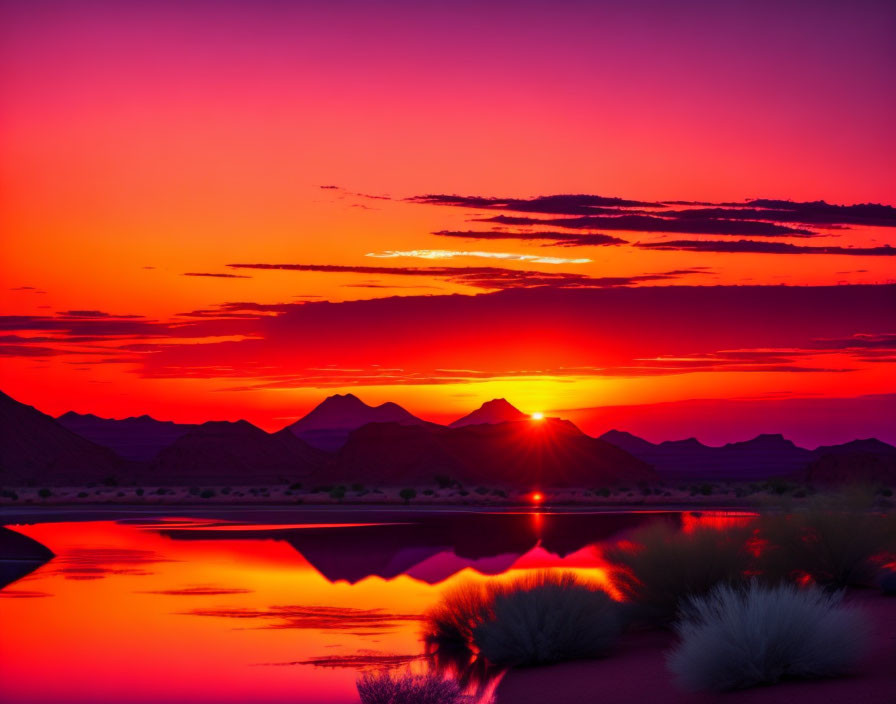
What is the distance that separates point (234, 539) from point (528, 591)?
2499 cm

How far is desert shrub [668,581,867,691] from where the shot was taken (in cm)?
1222

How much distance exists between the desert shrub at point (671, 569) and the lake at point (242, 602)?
1805 mm

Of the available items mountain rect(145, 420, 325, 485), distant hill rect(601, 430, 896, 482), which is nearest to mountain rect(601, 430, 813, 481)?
distant hill rect(601, 430, 896, 482)

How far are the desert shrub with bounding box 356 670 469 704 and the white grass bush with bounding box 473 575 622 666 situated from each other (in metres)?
2.79

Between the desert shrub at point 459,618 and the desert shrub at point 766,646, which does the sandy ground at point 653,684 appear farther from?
the desert shrub at point 459,618

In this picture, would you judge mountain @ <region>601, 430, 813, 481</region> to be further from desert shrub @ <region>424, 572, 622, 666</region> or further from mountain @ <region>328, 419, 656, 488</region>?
desert shrub @ <region>424, 572, 622, 666</region>

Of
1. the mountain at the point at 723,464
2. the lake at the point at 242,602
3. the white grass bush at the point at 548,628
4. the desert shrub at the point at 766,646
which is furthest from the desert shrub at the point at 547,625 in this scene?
the mountain at the point at 723,464

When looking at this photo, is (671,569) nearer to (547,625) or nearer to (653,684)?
(547,625)

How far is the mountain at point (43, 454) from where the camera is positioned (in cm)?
13575

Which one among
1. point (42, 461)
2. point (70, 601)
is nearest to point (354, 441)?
point (42, 461)

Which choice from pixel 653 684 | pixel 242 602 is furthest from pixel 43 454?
pixel 653 684

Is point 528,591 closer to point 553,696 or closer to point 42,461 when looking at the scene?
point 553,696

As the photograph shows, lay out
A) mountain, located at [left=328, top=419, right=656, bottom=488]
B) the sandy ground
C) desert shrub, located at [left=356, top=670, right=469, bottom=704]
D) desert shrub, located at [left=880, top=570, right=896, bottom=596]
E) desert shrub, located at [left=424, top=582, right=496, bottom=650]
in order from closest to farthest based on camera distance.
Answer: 1. the sandy ground
2. desert shrub, located at [left=356, top=670, right=469, bottom=704]
3. desert shrub, located at [left=424, top=582, right=496, bottom=650]
4. desert shrub, located at [left=880, top=570, right=896, bottom=596]
5. mountain, located at [left=328, top=419, right=656, bottom=488]

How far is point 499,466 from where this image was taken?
13925 centimetres
